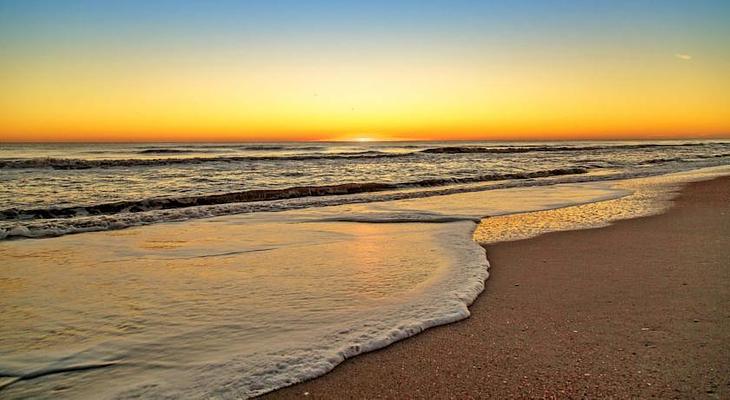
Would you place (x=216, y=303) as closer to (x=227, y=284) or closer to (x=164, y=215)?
(x=227, y=284)

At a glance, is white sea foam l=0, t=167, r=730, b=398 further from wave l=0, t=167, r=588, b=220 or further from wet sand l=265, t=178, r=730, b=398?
wave l=0, t=167, r=588, b=220

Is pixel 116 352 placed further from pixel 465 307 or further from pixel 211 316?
pixel 465 307

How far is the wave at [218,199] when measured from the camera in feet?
37.4

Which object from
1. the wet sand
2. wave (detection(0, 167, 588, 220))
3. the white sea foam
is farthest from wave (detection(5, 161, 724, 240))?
the wet sand

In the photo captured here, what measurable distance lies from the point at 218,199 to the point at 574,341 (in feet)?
38.9

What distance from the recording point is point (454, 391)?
3018mm

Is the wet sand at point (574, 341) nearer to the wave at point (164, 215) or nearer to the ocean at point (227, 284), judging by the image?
the ocean at point (227, 284)

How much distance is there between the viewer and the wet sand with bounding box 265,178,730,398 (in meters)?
3.04

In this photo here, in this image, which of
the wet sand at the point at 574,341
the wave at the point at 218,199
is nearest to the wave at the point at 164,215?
the wave at the point at 218,199

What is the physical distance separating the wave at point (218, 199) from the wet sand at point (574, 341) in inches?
380

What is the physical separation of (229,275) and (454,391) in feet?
11.5

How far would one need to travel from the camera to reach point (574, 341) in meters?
3.68

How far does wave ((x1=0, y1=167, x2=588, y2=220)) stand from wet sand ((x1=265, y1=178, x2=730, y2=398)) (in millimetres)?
9656

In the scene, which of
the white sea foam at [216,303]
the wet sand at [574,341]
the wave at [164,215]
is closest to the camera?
the wet sand at [574,341]
